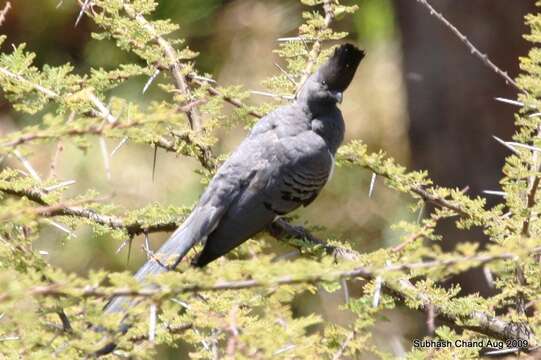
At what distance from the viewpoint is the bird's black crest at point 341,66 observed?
12.2 feet

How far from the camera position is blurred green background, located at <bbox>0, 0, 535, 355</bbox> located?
6.41 meters

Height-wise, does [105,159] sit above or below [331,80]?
above

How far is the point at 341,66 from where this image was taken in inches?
150

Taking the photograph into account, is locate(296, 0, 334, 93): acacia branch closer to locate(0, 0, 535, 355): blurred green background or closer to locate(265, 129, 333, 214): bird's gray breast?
locate(265, 129, 333, 214): bird's gray breast

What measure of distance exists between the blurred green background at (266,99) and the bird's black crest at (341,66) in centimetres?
257

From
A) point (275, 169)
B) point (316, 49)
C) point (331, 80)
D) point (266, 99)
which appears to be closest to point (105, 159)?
point (275, 169)

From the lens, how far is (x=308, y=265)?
167cm

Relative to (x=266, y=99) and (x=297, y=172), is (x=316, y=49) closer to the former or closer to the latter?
(x=297, y=172)

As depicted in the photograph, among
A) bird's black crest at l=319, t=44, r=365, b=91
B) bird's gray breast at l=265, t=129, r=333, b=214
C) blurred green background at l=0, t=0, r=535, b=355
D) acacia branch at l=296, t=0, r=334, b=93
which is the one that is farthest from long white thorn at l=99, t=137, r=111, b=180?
blurred green background at l=0, t=0, r=535, b=355

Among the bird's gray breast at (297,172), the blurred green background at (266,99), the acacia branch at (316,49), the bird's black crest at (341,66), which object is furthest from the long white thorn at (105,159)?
the blurred green background at (266,99)

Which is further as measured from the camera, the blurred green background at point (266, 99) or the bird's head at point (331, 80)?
the blurred green background at point (266, 99)

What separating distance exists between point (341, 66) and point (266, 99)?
11.4ft

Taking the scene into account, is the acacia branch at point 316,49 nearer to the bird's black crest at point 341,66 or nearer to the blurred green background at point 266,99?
the bird's black crest at point 341,66

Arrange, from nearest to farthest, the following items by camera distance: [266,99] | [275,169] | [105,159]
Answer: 1. [105,159]
2. [275,169]
3. [266,99]
